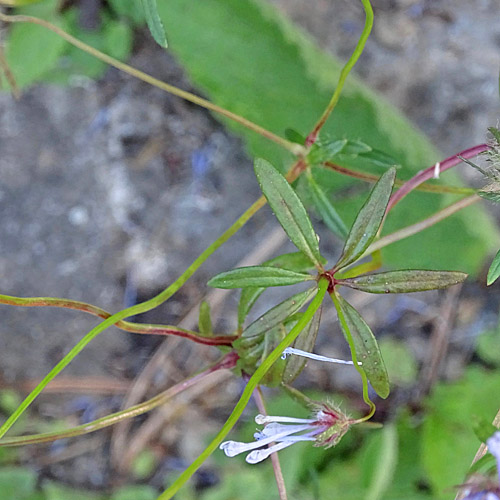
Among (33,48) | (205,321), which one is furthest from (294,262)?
(33,48)

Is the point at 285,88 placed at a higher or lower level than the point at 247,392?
higher

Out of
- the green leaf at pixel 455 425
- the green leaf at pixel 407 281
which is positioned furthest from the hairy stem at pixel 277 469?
the green leaf at pixel 455 425

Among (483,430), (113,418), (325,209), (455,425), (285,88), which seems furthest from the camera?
(455,425)

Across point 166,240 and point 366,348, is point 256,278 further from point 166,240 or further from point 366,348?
point 166,240

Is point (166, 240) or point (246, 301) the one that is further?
point (166, 240)

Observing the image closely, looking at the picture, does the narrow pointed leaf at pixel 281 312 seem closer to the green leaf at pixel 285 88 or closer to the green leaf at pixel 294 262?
the green leaf at pixel 294 262

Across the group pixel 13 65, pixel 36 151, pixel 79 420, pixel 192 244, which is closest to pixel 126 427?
pixel 79 420
